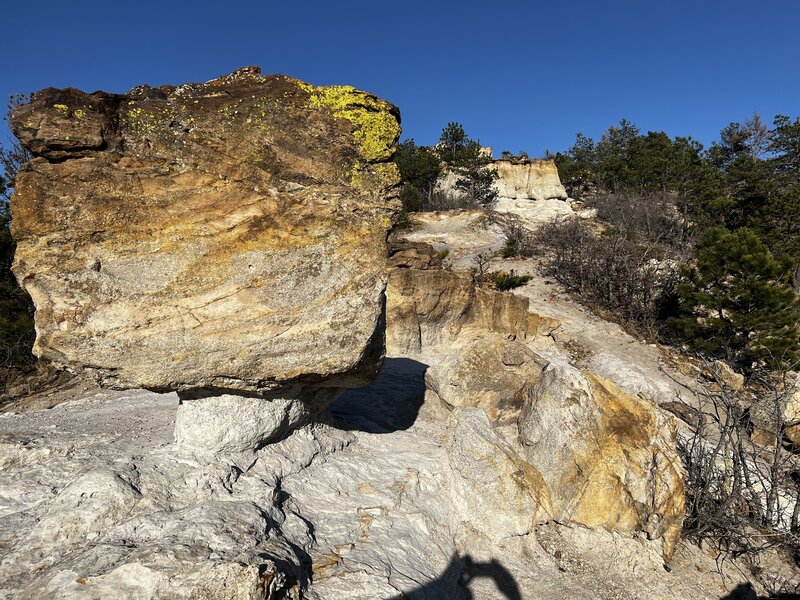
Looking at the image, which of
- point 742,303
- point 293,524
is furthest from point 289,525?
point 742,303

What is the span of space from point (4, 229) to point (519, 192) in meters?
28.1

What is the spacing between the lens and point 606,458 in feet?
12.5

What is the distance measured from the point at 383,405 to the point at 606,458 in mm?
2380

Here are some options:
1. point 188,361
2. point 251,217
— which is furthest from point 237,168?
point 188,361

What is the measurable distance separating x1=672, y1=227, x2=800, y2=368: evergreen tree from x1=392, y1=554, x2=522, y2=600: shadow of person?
8.12 m

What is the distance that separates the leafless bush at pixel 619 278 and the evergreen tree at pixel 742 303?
1285mm

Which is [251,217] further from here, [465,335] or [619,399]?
[465,335]

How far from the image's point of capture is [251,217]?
130 inches

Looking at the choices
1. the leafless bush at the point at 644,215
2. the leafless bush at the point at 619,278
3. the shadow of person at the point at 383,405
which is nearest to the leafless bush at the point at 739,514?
the shadow of person at the point at 383,405

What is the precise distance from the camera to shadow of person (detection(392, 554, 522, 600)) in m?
2.88

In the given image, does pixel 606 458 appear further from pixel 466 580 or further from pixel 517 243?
pixel 517 243

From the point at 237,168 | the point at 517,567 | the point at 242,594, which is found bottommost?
the point at 517,567

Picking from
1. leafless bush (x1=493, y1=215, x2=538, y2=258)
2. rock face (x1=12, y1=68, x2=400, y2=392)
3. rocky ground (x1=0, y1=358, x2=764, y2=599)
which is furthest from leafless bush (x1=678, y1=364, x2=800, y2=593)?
leafless bush (x1=493, y1=215, x2=538, y2=258)

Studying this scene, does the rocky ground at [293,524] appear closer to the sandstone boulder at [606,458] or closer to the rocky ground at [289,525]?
the rocky ground at [289,525]
